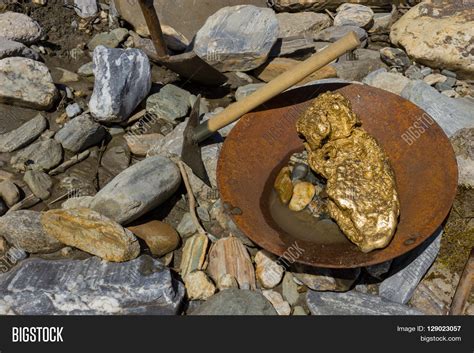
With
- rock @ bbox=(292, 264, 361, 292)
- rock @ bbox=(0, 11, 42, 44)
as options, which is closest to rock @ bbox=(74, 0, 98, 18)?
rock @ bbox=(0, 11, 42, 44)

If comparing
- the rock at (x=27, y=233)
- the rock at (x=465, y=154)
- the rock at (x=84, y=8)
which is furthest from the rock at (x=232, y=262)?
the rock at (x=84, y=8)

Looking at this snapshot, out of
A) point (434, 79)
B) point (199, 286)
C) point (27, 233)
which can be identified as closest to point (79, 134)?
point (27, 233)

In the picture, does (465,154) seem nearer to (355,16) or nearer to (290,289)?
(290,289)

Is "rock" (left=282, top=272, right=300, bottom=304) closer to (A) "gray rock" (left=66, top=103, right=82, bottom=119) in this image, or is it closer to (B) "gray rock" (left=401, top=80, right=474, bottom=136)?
(B) "gray rock" (left=401, top=80, right=474, bottom=136)

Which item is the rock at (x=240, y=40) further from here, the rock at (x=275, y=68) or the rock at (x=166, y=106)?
the rock at (x=166, y=106)

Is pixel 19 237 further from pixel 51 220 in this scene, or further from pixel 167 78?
pixel 167 78

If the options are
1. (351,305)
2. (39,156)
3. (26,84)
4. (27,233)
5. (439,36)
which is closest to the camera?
(351,305)
